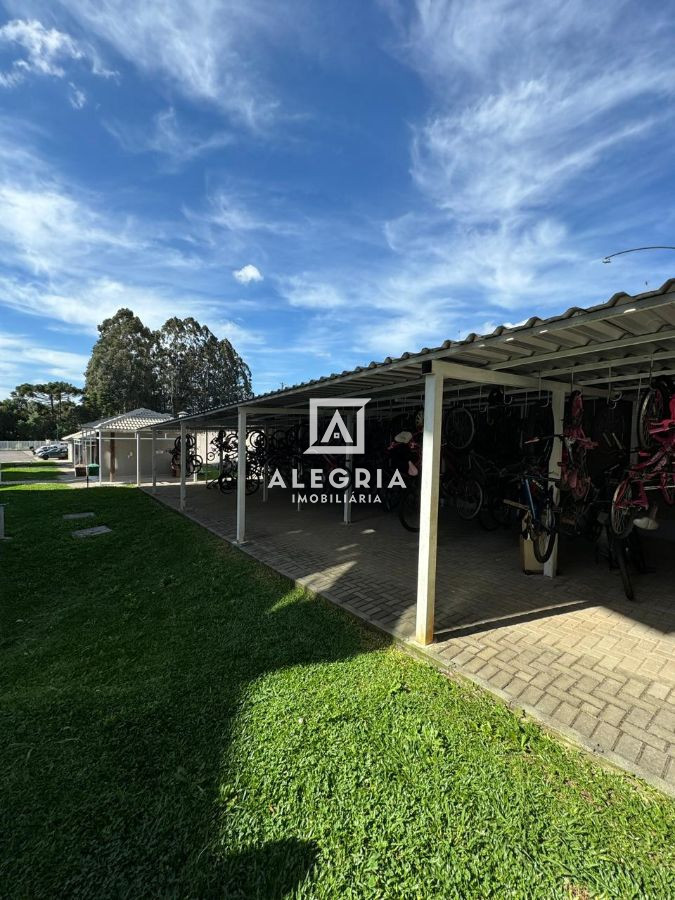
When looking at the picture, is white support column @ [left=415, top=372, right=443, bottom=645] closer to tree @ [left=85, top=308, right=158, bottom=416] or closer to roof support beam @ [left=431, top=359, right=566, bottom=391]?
roof support beam @ [left=431, top=359, right=566, bottom=391]

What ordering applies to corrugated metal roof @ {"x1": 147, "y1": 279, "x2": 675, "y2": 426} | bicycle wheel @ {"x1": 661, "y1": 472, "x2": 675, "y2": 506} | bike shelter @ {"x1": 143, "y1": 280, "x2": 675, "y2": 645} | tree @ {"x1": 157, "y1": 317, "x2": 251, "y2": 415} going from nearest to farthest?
corrugated metal roof @ {"x1": 147, "y1": 279, "x2": 675, "y2": 426}, bike shelter @ {"x1": 143, "y1": 280, "x2": 675, "y2": 645}, bicycle wheel @ {"x1": 661, "y1": 472, "x2": 675, "y2": 506}, tree @ {"x1": 157, "y1": 317, "x2": 251, "y2": 415}

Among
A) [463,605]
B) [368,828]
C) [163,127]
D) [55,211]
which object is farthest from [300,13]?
[368,828]

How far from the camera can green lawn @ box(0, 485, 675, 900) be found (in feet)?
5.01

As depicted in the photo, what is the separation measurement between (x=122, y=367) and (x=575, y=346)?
3905 cm

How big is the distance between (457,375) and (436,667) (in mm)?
2263

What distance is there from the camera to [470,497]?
20.3 ft

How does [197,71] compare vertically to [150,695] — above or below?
above

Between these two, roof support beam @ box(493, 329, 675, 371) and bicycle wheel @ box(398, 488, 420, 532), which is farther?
bicycle wheel @ box(398, 488, 420, 532)

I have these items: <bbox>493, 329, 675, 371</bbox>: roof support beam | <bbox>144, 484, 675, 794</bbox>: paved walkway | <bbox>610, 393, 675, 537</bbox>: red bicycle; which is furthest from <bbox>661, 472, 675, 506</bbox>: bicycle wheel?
<bbox>493, 329, 675, 371</bbox>: roof support beam

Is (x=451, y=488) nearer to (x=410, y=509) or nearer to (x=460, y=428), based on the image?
(x=410, y=509)

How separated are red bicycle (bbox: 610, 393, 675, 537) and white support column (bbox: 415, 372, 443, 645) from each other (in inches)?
84.3

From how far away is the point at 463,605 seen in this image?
3869 mm

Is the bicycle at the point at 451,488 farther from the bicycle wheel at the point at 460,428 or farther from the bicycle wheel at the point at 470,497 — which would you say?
the bicycle wheel at the point at 460,428

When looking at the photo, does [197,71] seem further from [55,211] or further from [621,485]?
[621,485]
